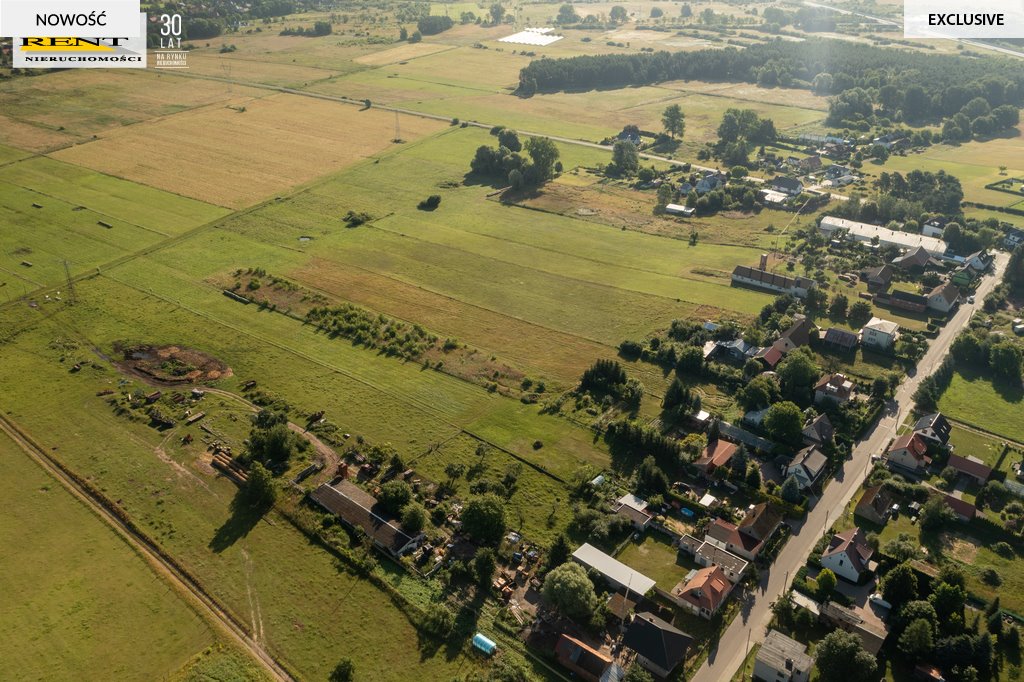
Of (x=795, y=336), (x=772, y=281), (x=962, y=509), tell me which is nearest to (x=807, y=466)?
(x=962, y=509)

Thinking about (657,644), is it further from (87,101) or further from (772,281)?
(87,101)

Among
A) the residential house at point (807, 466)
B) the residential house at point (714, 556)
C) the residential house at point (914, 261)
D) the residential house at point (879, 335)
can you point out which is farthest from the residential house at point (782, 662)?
the residential house at point (914, 261)

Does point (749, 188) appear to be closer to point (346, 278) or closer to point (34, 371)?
point (346, 278)

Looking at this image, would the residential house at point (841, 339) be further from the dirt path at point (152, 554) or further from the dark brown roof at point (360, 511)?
the dirt path at point (152, 554)

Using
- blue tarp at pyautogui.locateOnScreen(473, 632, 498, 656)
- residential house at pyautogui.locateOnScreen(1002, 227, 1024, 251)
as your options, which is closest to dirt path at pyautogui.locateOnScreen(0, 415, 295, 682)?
blue tarp at pyautogui.locateOnScreen(473, 632, 498, 656)

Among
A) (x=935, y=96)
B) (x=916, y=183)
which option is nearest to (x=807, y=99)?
(x=935, y=96)

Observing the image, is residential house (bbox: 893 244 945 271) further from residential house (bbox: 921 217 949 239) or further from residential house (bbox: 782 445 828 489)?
residential house (bbox: 782 445 828 489)
